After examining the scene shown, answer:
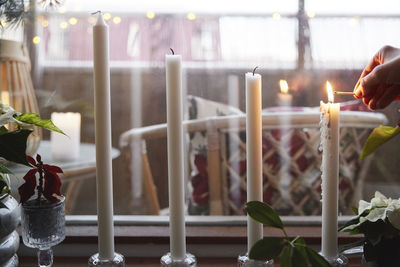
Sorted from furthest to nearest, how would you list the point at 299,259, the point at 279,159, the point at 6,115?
the point at 279,159 → the point at 6,115 → the point at 299,259

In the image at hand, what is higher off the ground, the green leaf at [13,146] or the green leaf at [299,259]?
the green leaf at [13,146]

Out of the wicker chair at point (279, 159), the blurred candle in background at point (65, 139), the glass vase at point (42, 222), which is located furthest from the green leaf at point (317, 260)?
the blurred candle in background at point (65, 139)

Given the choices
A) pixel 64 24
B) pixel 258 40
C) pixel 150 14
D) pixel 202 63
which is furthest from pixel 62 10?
pixel 258 40

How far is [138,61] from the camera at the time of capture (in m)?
1.02

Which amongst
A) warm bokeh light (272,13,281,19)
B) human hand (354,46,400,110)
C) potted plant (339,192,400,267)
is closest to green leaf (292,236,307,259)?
potted plant (339,192,400,267)

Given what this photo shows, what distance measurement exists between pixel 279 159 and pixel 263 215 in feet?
1.66

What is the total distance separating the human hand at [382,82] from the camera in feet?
1.91

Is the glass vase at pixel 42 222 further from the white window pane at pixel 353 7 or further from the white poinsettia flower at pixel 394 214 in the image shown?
the white window pane at pixel 353 7

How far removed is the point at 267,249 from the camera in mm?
510

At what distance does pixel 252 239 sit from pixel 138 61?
563 mm

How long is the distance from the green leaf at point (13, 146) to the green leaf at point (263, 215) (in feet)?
0.98

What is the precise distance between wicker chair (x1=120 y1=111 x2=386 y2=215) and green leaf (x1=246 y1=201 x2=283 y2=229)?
19.0 inches

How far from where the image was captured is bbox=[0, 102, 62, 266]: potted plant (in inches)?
23.3

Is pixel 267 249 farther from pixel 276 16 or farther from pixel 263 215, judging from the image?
pixel 276 16
